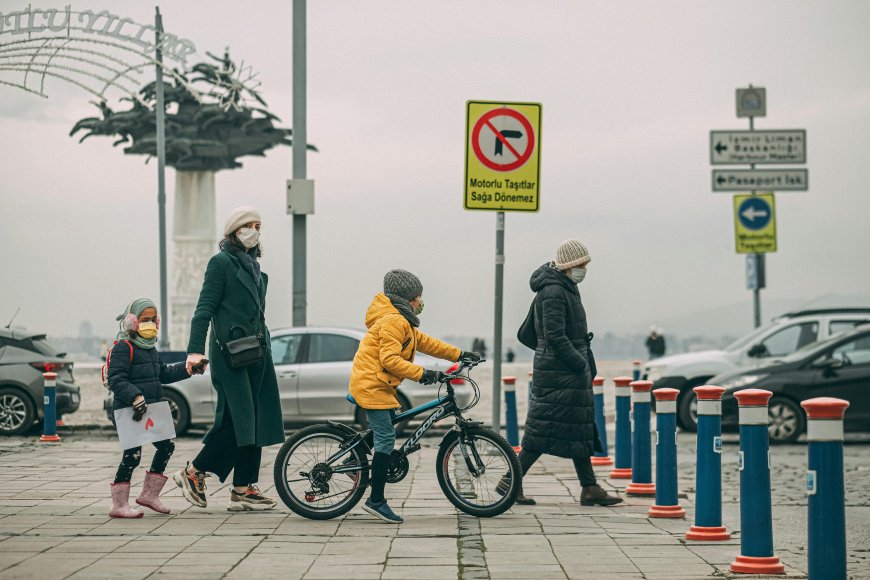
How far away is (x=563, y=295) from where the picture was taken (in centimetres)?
985

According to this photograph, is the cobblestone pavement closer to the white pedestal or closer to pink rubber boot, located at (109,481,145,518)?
pink rubber boot, located at (109,481,145,518)

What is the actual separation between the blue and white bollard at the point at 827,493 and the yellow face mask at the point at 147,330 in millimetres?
4580

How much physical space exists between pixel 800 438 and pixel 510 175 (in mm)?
7039

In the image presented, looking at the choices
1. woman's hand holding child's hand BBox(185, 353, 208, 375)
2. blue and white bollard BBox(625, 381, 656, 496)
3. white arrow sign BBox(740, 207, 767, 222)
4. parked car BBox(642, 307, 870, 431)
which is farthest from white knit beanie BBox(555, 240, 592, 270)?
white arrow sign BBox(740, 207, 767, 222)

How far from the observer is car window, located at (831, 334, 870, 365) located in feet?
55.5

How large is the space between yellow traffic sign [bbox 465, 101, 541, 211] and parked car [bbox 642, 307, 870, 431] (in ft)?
23.7

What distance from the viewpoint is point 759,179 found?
67.9ft

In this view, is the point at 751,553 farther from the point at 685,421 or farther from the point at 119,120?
the point at 119,120

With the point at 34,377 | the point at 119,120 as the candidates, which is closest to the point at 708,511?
the point at 34,377

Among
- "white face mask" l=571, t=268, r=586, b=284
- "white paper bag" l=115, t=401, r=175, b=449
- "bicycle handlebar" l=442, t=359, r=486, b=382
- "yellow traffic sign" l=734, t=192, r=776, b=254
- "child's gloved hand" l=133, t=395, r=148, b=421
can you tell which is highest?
"yellow traffic sign" l=734, t=192, r=776, b=254

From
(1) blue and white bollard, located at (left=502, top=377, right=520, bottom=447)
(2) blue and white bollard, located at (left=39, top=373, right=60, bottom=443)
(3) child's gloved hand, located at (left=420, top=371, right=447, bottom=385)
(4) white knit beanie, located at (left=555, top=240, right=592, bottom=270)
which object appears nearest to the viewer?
(3) child's gloved hand, located at (left=420, top=371, right=447, bottom=385)

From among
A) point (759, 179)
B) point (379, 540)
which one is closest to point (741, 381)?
point (759, 179)

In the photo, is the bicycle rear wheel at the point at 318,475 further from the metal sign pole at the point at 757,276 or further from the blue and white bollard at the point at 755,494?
the metal sign pole at the point at 757,276

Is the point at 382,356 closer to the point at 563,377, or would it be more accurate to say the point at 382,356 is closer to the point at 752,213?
the point at 563,377
